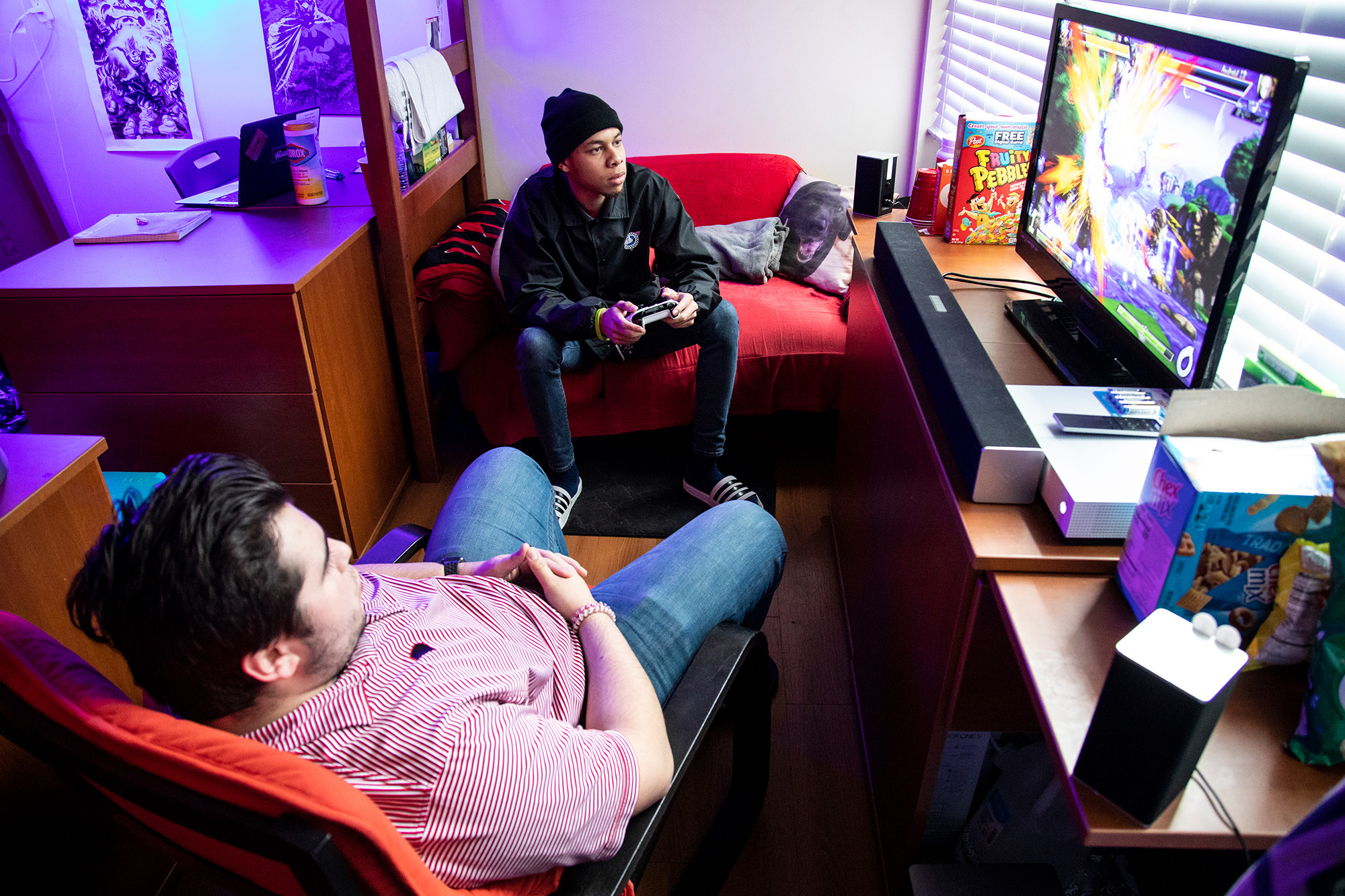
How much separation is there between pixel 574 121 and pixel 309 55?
1584mm

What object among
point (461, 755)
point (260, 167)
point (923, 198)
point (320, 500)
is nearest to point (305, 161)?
point (260, 167)

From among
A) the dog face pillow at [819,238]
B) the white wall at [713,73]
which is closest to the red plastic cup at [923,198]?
the dog face pillow at [819,238]

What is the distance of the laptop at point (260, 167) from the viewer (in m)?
2.29

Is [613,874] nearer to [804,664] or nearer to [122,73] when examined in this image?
[804,664]

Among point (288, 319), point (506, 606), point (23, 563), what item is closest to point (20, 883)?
point (23, 563)

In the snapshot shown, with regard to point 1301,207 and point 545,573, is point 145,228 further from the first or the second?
point 1301,207

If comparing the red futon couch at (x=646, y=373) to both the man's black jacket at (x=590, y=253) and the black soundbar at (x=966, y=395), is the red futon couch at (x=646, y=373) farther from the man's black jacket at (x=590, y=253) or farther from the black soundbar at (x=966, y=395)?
the black soundbar at (x=966, y=395)

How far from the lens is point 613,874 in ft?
2.80

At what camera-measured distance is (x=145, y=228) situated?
2105 millimetres

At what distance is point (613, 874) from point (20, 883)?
2.66 feet

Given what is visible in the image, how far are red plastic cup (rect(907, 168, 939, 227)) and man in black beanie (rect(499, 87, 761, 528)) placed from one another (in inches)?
22.1

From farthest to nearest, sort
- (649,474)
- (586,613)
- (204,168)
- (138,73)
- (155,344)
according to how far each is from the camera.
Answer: (138,73)
(204,168)
(649,474)
(155,344)
(586,613)

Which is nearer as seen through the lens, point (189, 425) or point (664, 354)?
point (189, 425)

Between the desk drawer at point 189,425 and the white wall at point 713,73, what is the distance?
159cm
